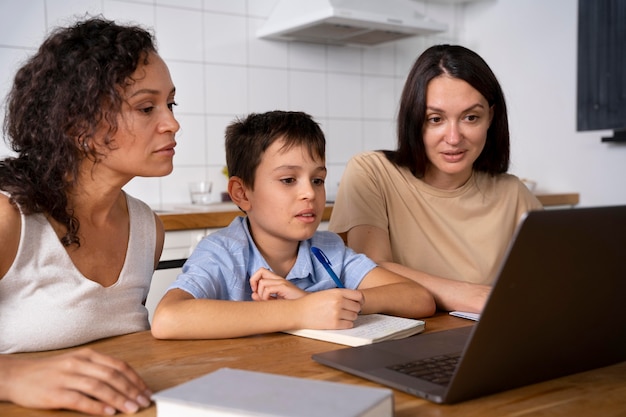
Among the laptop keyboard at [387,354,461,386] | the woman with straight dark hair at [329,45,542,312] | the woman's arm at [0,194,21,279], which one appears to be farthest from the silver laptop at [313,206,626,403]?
the woman with straight dark hair at [329,45,542,312]

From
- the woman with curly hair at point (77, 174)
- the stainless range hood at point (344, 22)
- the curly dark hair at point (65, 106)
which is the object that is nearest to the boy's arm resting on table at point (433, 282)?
the woman with curly hair at point (77, 174)

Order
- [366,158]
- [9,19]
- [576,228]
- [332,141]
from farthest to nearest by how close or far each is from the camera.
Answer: [332,141] < [9,19] < [366,158] < [576,228]

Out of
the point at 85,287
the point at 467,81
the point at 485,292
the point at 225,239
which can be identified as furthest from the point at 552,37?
the point at 85,287

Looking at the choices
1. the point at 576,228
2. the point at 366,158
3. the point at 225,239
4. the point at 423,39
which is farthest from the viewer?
the point at 423,39

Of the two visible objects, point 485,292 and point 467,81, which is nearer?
point 485,292

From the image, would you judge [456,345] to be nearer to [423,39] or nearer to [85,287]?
[85,287]

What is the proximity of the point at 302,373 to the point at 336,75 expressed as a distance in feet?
8.82

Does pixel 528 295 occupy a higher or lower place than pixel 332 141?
lower

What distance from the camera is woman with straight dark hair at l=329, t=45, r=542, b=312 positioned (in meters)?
1.49

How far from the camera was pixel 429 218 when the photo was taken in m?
1.59

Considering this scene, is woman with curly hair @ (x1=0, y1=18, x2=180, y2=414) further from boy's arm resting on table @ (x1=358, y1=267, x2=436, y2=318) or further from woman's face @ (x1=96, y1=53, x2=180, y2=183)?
boy's arm resting on table @ (x1=358, y1=267, x2=436, y2=318)

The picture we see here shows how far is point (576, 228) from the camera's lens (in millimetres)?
613

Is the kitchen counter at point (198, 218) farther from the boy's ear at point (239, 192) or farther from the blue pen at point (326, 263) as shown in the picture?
the blue pen at point (326, 263)

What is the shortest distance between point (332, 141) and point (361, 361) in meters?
2.59
